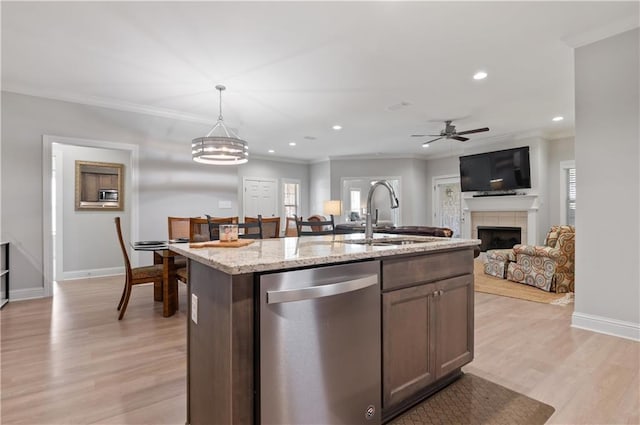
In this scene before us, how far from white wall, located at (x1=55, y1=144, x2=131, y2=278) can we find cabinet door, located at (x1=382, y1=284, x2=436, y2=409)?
5.85m

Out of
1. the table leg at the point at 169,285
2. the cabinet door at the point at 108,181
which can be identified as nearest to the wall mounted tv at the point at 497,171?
the table leg at the point at 169,285

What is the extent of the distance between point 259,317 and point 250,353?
145 millimetres

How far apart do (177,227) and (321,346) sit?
3.60 m

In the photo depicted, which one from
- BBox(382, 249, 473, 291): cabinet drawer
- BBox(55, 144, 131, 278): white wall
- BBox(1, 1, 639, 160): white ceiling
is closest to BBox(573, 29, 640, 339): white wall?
BBox(1, 1, 639, 160): white ceiling

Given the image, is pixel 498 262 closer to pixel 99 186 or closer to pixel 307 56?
pixel 307 56

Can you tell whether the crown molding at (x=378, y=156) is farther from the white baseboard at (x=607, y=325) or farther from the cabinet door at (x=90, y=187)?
the white baseboard at (x=607, y=325)

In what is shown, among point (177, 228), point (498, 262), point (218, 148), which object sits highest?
point (218, 148)

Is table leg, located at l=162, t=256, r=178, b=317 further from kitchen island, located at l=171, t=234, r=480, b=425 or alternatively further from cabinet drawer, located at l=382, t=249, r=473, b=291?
cabinet drawer, located at l=382, t=249, r=473, b=291

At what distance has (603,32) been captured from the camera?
286cm

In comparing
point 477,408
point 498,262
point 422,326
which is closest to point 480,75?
point 498,262

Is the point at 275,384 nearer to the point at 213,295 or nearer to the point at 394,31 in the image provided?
the point at 213,295

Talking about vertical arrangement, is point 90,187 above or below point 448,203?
above

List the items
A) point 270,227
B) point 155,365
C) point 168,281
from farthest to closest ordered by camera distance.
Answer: point 270,227
point 168,281
point 155,365

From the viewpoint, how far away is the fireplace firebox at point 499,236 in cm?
693
